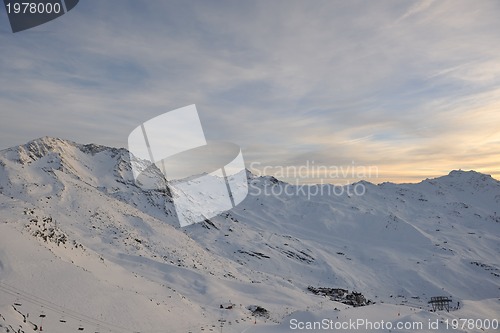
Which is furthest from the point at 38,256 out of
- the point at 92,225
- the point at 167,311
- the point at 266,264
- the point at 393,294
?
the point at 393,294

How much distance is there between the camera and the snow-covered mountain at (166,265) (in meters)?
22.5

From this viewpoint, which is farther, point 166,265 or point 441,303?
point 441,303

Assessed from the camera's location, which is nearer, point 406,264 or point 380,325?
point 380,325

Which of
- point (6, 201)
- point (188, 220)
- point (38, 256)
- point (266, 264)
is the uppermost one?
point (6, 201)

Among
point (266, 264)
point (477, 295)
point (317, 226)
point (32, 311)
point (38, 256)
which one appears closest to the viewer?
point (32, 311)

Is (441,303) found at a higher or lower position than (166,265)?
lower

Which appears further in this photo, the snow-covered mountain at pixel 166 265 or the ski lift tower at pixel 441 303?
the ski lift tower at pixel 441 303

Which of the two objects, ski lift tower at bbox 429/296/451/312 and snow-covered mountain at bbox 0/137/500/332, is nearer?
snow-covered mountain at bbox 0/137/500/332

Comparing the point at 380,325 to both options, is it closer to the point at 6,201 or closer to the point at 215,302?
the point at 215,302

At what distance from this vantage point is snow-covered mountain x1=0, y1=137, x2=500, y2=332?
2247cm

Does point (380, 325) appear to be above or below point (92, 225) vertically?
below

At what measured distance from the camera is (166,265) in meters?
41.6

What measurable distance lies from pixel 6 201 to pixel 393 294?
86630 millimetres

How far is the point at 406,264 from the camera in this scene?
11400 centimetres
